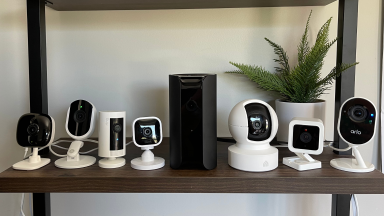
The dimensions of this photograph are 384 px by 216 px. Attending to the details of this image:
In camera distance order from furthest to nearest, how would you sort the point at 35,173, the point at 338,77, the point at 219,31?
the point at 219,31 → the point at 338,77 → the point at 35,173

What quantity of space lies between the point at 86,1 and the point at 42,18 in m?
0.14

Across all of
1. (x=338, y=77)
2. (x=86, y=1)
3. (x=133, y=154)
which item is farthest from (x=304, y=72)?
(x=86, y=1)

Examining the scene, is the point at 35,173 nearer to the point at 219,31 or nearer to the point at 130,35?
the point at 130,35

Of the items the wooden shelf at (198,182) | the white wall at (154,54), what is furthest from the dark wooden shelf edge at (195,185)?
the white wall at (154,54)

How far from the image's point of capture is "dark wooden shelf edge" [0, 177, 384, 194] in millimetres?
683

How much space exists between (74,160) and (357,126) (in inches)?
28.1

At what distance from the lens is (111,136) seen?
2.51 feet

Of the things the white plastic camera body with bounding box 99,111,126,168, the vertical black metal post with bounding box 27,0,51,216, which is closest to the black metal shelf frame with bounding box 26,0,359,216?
the vertical black metal post with bounding box 27,0,51,216

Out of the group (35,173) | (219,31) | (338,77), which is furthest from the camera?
(219,31)

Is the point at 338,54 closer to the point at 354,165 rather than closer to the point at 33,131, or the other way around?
the point at 354,165

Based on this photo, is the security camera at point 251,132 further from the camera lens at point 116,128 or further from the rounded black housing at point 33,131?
the rounded black housing at point 33,131

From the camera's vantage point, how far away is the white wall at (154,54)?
1015 mm

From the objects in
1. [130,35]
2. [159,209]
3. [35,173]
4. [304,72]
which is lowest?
[159,209]

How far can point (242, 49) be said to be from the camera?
1.03 metres
